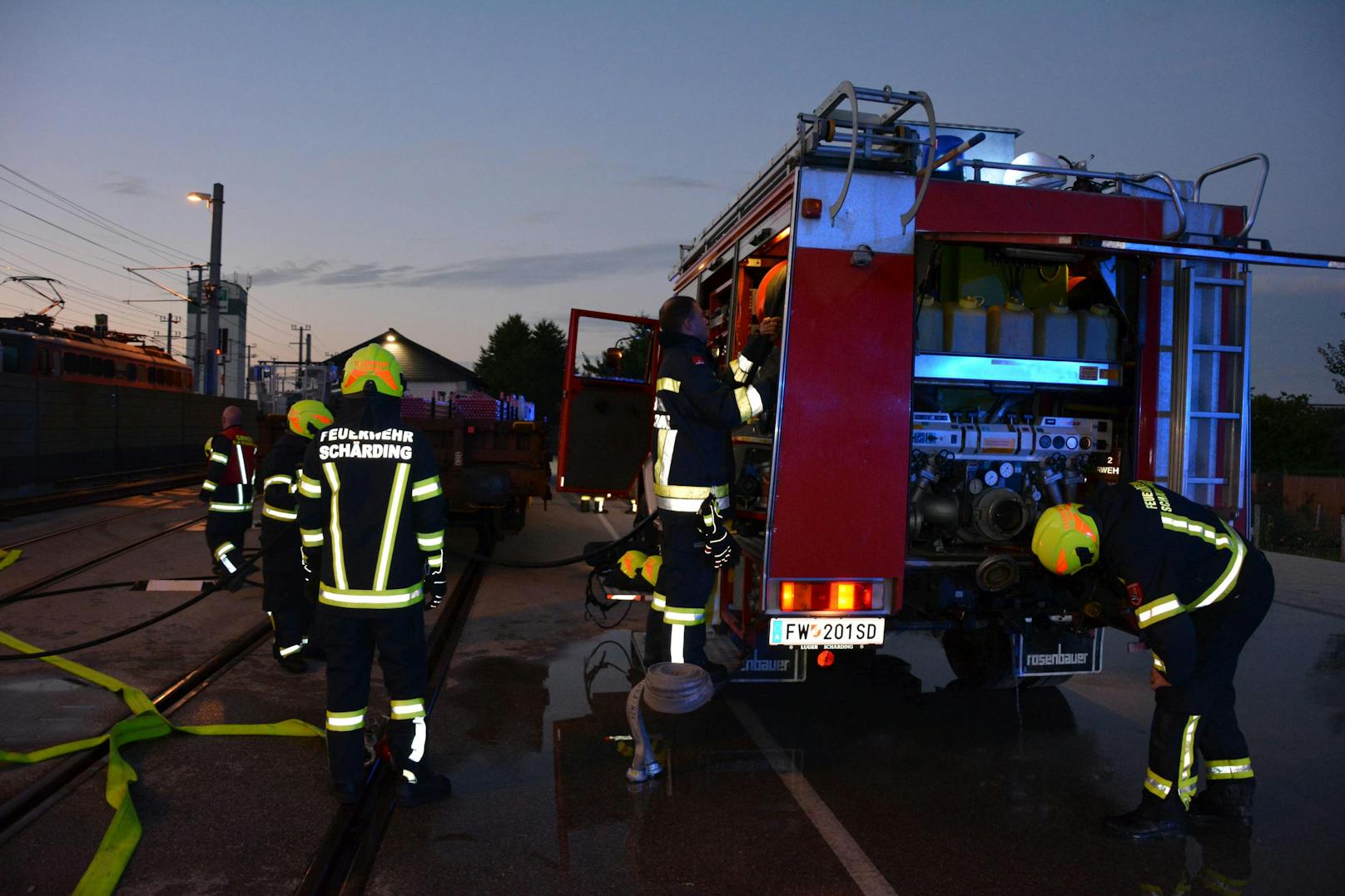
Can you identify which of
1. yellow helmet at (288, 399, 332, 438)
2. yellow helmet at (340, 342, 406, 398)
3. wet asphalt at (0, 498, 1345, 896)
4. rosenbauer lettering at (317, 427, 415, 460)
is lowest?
wet asphalt at (0, 498, 1345, 896)

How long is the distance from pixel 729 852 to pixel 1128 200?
3.70 meters

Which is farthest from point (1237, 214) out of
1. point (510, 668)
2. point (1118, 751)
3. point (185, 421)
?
point (185, 421)

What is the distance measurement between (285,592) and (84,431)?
14977mm

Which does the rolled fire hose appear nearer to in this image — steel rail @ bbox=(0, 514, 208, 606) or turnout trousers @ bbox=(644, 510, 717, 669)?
turnout trousers @ bbox=(644, 510, 717, 669)

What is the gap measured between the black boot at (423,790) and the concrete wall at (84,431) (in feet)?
46.8

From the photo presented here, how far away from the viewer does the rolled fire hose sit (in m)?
4.28

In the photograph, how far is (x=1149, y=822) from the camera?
4098 mm

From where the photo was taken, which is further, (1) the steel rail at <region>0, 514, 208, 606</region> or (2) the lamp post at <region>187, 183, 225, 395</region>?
(2) the lamp post at <region>187, 183, 225, 395</region>

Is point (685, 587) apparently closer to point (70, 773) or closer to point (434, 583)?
point (434, 583)

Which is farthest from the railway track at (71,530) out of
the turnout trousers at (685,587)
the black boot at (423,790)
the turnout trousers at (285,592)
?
the turnout trousers at (685,587)

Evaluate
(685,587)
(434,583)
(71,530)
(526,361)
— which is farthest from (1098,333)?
(526,361)

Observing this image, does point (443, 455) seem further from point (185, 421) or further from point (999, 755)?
point (185, 421)

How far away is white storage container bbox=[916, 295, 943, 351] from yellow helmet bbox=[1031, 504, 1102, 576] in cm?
150

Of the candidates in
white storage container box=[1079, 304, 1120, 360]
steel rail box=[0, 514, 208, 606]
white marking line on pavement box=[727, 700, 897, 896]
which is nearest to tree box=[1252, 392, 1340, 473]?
white storage container box=[1079, 304, 1120, 360]
